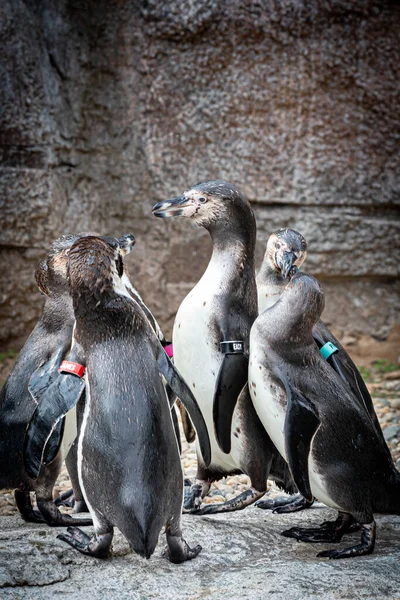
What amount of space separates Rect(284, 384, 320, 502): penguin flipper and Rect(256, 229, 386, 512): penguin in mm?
403

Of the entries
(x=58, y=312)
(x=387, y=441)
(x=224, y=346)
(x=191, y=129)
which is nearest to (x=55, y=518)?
(x=58, y=312)

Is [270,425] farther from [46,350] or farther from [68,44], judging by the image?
[68,44]

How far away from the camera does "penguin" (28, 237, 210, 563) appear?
2.60m

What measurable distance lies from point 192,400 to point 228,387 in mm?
552

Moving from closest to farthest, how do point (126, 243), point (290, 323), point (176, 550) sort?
point (176, 550) → point (290, 323) → point (126, 243)

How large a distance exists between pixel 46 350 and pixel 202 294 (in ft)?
2.43

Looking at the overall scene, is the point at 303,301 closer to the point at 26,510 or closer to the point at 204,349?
the point at 204,349

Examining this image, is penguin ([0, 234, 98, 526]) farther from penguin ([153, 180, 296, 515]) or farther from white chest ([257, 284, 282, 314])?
white chest ([257, 284, 282, 314])

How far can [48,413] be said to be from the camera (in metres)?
2.66

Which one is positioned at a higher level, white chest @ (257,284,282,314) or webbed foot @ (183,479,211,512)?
white chest @ (257,284,282,314)

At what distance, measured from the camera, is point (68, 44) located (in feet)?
20.6

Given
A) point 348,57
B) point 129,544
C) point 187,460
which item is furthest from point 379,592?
point 348,57

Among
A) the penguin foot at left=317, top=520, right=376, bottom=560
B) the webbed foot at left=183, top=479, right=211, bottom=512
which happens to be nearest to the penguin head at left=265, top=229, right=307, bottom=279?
the webbed foot at left=183, top=479, right=211, bottom=512

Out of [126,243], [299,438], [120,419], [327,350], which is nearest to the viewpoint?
[120,419]
